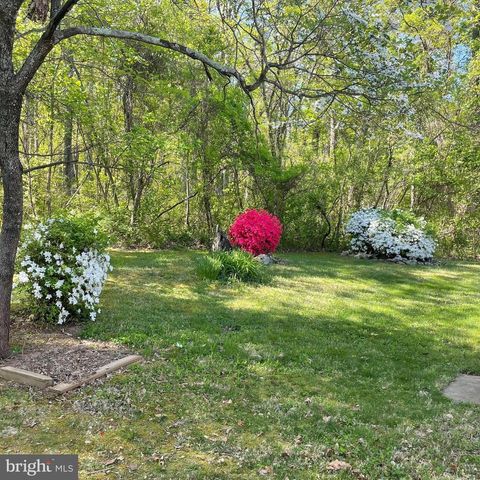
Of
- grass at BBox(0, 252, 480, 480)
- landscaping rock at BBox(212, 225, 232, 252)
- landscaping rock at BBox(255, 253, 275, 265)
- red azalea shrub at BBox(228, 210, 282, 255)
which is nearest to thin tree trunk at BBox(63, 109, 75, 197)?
A: landscaping rock at BBox(212, 225, 232, 252)

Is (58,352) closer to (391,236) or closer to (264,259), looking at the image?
(264,259)

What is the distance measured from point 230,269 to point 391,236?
5.48m

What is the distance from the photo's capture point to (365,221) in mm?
13156

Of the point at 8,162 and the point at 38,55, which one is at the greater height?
the point at 38,55

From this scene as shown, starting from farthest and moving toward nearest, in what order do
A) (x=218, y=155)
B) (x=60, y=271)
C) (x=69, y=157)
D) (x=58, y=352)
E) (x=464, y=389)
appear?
(x=69, y=157) → (x=218, y=155) → (x=60, y=271) → (x=58, y=352) → (x=464, y=389)

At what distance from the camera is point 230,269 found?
29.4 feet

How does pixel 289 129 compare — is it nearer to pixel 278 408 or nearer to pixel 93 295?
pixel 93 295

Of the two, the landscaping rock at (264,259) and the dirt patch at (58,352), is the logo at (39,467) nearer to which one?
the dirt patch at (58,352)

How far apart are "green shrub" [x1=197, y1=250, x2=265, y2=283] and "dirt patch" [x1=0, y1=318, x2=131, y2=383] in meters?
3.39

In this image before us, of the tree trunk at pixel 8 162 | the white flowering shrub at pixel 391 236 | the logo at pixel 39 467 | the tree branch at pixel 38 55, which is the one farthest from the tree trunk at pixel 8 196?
the white flowering shrub at pixel 391 236

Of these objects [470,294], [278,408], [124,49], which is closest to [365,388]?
[278,408]

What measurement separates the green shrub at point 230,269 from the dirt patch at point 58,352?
133 inches

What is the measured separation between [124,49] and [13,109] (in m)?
5.03

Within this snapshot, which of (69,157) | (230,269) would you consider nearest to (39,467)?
(230,269)
